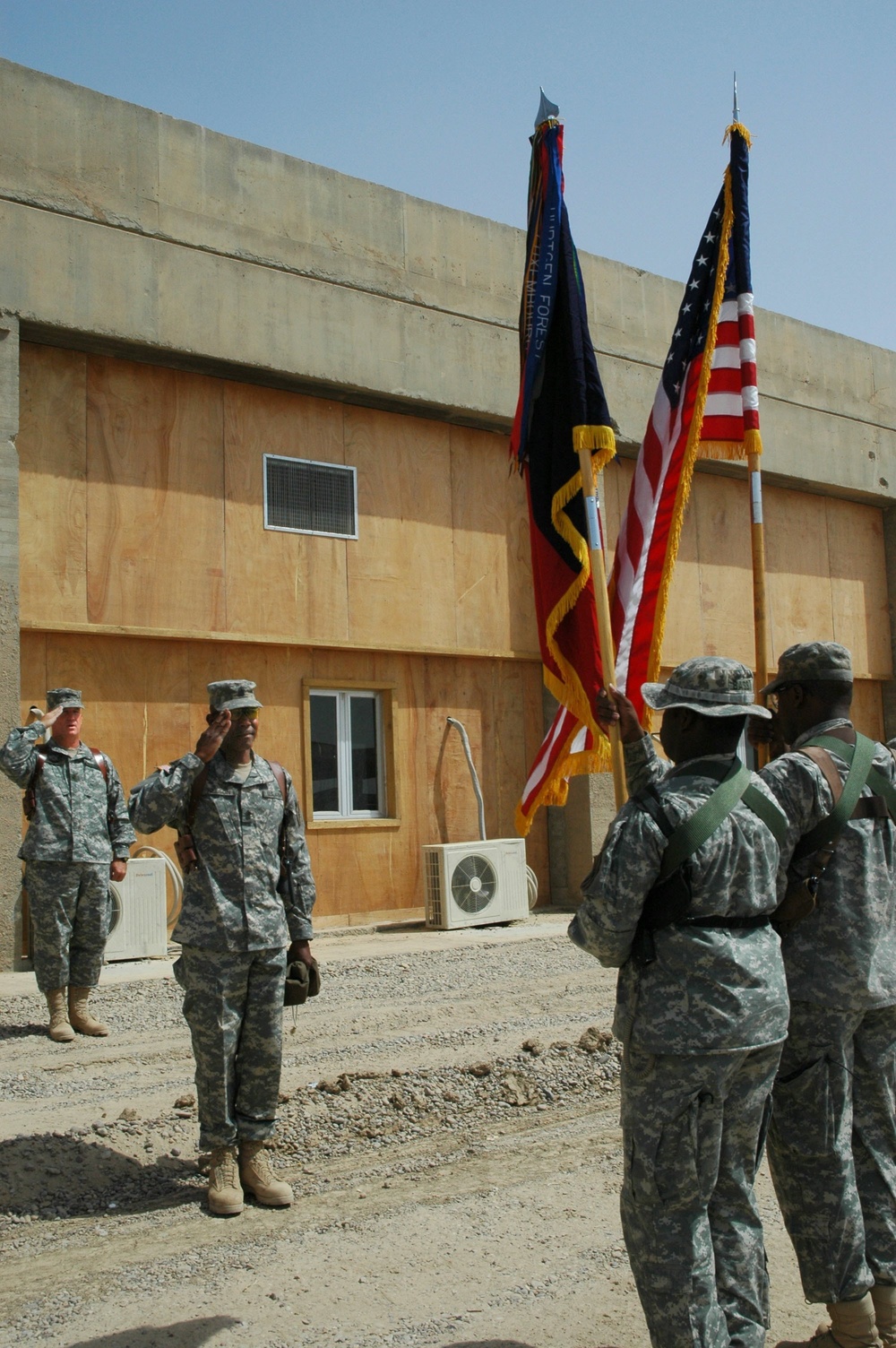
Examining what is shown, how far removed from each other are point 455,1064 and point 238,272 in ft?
26.0

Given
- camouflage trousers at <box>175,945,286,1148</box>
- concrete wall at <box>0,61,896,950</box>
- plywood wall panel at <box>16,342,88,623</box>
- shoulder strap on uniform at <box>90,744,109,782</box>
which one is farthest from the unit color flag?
plywood wall panel at <box>16,342,88,623</box>

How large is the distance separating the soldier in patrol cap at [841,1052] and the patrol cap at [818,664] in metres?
0.16

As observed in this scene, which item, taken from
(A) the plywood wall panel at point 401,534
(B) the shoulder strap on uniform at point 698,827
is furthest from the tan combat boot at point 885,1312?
(A) the plywood wall panel at point 401,534

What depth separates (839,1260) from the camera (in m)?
3.37

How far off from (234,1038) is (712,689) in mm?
2715

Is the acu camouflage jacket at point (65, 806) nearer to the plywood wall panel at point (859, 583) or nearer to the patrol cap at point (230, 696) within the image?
the patrol cap at point (230, 696)

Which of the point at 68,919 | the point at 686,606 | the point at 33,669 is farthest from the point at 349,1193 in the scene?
the point at 686,606

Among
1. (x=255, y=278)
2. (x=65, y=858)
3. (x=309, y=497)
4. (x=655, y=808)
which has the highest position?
(x=255, y=278)

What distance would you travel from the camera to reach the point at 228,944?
4848mm

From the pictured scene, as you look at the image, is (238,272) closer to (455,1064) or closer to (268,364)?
(268,364)

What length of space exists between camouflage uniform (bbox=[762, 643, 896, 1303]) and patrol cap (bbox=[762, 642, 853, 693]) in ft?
0.96

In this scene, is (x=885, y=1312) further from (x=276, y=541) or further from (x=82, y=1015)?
(x=276, y=541)

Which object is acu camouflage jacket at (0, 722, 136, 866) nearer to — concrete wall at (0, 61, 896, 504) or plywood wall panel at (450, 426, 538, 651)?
concrete wall at (0, 61, 896, 504)

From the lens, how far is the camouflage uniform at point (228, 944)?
4.85 metres
